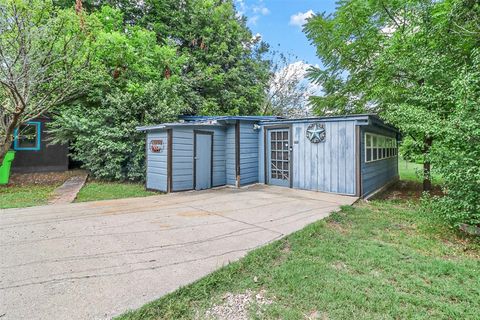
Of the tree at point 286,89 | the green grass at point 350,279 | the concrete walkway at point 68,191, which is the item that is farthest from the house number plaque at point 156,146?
the tree at point 286,89

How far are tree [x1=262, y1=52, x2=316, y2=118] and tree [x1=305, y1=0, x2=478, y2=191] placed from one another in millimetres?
9822

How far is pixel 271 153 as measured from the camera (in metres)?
8.27

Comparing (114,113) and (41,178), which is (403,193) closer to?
(114,113)

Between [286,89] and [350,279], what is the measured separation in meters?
18.2

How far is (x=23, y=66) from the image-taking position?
20.8ft

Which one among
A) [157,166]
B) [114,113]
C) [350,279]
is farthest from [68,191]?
[350,279]

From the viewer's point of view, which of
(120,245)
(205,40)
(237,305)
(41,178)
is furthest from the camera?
(205,40)

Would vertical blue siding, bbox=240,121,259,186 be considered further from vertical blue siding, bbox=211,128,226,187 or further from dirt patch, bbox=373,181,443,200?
dirt patch, bbox=373,181,443,200

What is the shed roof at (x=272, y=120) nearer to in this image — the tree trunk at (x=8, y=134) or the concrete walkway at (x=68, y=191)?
the concrete walkway at (x=68, y=191)

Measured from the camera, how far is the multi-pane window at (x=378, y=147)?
280 inches

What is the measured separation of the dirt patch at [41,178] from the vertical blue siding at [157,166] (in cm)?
370

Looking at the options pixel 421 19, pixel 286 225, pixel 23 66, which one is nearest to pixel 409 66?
pixel 421 19

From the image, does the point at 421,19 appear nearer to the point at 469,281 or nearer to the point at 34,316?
the point at 469,281

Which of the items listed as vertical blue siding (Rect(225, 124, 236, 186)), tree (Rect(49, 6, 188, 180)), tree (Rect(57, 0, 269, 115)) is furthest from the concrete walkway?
tree (Rect(57, 0, 269, 115))
